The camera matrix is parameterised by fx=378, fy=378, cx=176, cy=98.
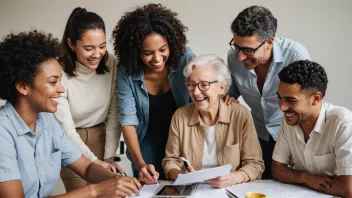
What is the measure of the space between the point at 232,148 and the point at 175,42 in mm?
677

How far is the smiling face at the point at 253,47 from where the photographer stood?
206 centimetres

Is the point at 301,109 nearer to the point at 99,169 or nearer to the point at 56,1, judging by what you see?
the point at 99,169

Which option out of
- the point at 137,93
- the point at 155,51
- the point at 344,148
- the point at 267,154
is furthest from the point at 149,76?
the point at 344,148

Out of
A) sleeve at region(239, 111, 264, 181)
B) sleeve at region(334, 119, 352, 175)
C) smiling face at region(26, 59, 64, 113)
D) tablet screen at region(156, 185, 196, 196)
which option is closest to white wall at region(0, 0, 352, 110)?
sleeve at region(239, 111, 264, 181)

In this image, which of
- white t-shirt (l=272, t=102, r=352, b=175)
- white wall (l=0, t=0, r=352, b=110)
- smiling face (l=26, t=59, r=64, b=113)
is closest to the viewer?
smiling face (l=26, t=59, r=64, b=113)

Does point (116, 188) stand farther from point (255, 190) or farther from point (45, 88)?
point (255, 190)

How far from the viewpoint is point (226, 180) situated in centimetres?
184

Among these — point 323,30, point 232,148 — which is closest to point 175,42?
point 232,148

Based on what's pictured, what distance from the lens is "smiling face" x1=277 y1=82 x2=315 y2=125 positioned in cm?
182

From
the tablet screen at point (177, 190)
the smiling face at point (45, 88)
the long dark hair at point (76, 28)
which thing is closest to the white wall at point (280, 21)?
the long dark hair at point (76, 28)

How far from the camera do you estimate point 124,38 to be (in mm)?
2164

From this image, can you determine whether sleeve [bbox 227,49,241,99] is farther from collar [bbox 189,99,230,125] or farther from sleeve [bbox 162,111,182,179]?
sleeve [bbox 162,111,182,179]

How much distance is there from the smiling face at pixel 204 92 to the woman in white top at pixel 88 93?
55 centimetres

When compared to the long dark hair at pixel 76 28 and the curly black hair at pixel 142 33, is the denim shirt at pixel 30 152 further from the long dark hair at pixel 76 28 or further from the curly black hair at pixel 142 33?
the curly black hair at pixel 142 33
